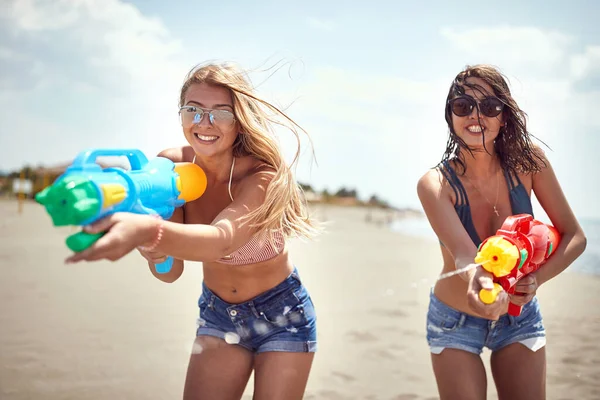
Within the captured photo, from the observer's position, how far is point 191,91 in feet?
9.91

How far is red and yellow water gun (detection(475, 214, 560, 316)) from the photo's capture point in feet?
8.31

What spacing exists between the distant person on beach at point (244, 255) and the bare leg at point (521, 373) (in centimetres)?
108

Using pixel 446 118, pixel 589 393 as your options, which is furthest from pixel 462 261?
pixel 589 393

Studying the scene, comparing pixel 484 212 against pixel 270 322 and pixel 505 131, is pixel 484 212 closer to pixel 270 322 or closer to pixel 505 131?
pixel 505 131

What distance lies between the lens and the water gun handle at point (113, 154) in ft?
7.17

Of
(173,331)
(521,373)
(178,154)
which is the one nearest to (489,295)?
(521,373)

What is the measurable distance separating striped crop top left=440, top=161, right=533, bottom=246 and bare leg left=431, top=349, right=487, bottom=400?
63 cm

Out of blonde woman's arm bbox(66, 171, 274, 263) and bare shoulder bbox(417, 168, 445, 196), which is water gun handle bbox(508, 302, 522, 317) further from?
blonde woman's arm bbox(66, 171, 274, 263)

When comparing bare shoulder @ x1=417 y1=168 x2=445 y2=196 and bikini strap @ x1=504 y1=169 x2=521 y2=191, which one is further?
bikini strap @ x1=504 y1=169 x2=521 y2=191

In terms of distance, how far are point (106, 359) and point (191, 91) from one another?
3.70m

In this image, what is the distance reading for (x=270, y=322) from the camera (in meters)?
3.20

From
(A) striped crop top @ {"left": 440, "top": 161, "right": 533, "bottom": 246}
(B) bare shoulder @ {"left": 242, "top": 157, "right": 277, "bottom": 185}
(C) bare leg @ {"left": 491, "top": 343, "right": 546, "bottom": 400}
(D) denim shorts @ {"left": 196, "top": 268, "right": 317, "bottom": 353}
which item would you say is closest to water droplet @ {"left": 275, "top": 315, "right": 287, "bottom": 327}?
(D) denim shorts @ {"left": 196, "top": 268, "right": 317, "bottom": 353}

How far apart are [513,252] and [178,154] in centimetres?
188

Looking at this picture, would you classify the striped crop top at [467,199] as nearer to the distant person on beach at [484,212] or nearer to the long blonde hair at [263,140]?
the distant person on beach at [484,212]
